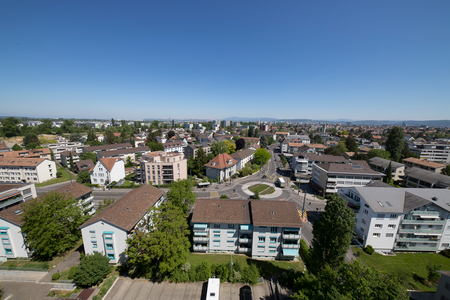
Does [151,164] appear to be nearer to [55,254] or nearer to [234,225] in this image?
[55,254]

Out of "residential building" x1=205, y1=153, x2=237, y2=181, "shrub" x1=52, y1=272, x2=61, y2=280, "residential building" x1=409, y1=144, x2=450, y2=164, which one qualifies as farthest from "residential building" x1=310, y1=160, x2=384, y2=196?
"residential building" x1=409, y1=144, x2=450, y2=164

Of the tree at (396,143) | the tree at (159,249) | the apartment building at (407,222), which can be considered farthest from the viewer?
the tree at (396,143)

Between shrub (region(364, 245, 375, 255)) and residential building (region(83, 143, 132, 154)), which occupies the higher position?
residential building (region(83, 143, 132, 154))

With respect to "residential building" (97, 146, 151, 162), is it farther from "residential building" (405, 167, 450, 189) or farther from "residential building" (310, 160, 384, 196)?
"residential building" (405, 167, 450, 189)

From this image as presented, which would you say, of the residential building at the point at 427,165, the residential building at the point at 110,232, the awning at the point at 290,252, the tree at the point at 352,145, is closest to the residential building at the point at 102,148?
the residential building at the point at 110,232

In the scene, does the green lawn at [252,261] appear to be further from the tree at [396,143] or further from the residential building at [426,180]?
the tree at [396,143]

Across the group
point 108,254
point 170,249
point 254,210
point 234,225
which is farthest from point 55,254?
point 254,210
